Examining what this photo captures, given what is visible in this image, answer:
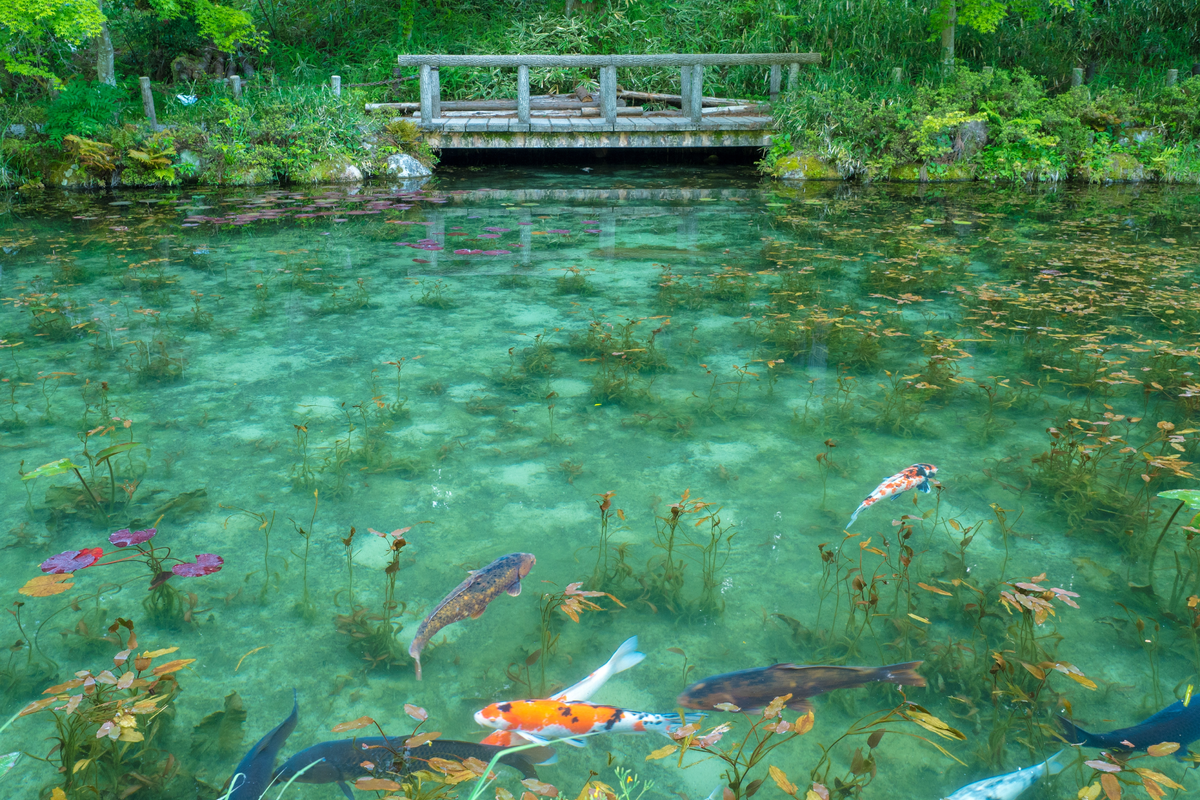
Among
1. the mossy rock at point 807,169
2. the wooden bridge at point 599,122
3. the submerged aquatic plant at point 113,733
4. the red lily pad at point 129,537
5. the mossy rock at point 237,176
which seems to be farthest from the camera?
the wooden bridge at point 599,122

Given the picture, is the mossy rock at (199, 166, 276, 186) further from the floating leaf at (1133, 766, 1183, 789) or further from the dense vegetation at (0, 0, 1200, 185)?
the floating leaf at (1133, 766, 1183, 789)

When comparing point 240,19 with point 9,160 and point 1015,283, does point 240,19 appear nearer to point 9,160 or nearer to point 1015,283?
point 9,160

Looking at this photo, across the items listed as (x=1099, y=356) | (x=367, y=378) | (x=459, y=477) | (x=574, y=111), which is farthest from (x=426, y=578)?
(x=574, y=111)

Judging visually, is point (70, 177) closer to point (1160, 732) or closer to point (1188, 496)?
point (1188, 496)

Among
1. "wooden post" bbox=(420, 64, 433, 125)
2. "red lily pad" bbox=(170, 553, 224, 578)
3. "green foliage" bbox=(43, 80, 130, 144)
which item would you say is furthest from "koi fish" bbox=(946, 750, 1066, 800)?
"green foliage" bbox=(43, 80, 130, 144)

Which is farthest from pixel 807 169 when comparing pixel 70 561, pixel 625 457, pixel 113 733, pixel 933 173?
pixel 113 733

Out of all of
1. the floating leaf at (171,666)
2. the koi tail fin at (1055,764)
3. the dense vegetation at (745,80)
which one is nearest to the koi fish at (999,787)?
the koi tail fin at (1055,764)

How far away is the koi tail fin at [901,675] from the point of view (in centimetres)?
242

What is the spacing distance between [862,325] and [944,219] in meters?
4.74

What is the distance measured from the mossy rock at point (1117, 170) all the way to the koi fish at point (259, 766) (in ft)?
45.7

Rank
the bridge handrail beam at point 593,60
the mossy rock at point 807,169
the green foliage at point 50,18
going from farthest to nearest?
the bridge handrail beam at point 593,60, the mossy rock at point 807,169, the green foliage at point 50,18

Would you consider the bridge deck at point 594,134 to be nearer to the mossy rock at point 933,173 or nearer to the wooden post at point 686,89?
the wooden post at point 686,89

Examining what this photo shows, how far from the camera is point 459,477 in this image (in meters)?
3.88

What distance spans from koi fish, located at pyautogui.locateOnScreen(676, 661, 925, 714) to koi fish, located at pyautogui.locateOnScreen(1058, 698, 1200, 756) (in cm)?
50
